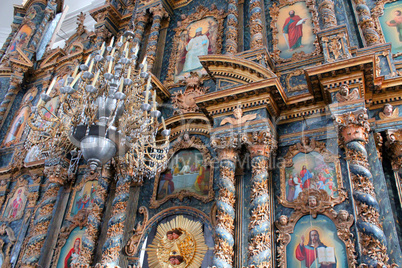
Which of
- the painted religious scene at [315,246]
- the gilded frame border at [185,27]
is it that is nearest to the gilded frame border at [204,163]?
the gilded frame border at [185,27]

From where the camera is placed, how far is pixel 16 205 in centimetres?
1024

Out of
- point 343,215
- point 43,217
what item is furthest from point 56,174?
point 343,215

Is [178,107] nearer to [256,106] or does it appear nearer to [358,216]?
[256,106]

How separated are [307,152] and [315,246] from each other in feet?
5.69

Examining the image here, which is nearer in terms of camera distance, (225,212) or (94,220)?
(225,212)

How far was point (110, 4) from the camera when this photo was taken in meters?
11.9

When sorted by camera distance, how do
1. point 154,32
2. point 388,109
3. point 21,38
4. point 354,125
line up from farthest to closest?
point 21,38 → point 154,32 → point 388,109 → point 354,125

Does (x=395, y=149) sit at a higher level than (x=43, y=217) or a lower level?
higher

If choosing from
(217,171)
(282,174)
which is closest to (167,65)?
(217,171)

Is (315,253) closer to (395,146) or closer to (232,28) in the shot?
(395,146)

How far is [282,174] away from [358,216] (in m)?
1.71

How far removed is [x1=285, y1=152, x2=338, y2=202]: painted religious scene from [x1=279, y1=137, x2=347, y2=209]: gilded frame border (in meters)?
0.05

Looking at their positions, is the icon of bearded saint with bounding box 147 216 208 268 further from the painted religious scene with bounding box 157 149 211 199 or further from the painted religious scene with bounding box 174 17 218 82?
the painted religious scene with bounding box 174 17 218 82

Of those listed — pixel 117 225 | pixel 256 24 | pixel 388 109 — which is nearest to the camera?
pixel 388 109
